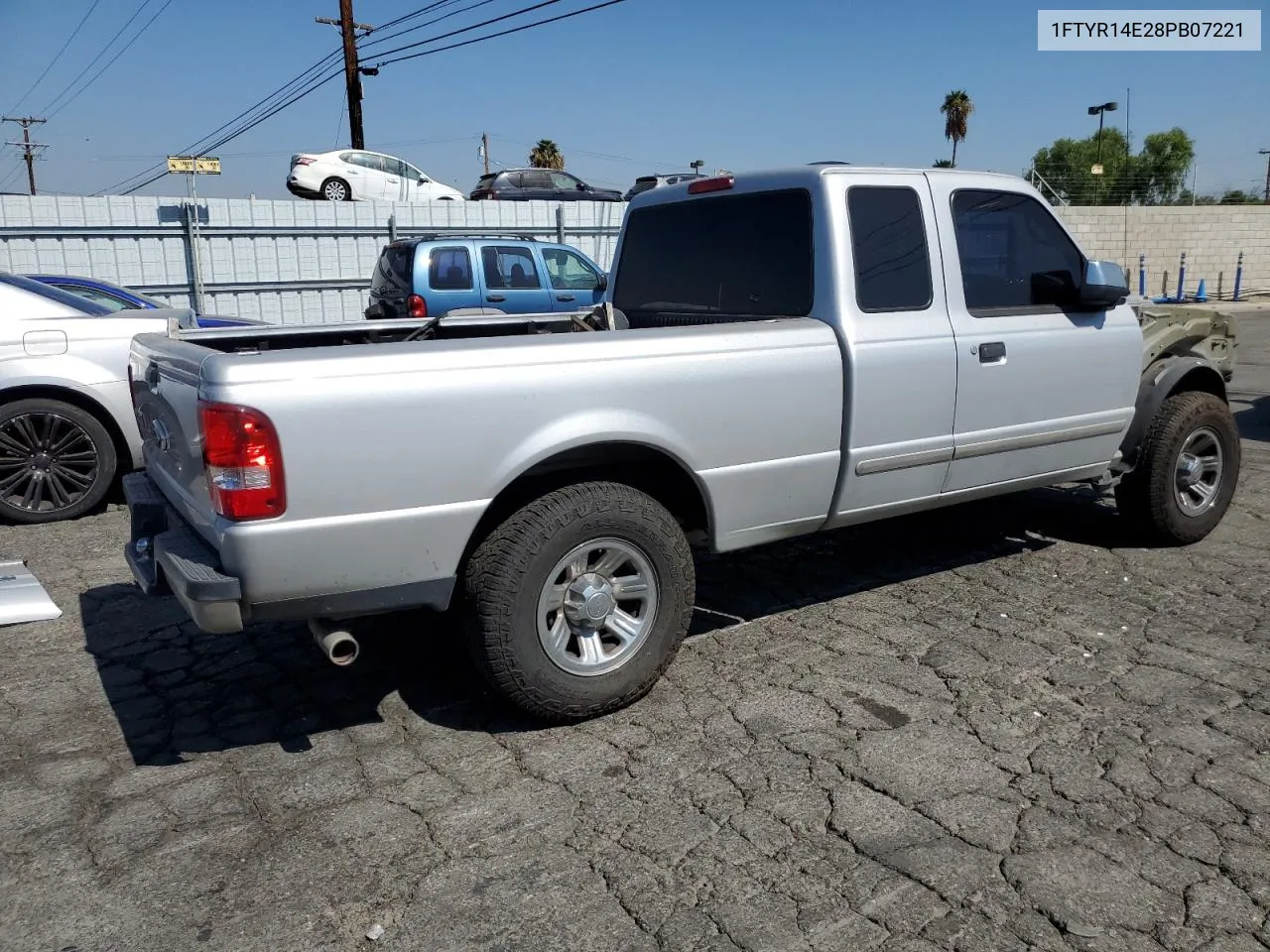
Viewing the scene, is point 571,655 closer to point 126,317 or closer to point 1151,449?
point 1151,449

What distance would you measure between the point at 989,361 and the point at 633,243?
1816 millimetres

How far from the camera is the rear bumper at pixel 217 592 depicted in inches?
120

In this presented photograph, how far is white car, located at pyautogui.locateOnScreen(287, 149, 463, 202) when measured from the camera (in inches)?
859

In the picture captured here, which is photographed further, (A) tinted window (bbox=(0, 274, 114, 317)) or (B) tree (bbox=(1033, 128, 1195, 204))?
(B) tree (bbox=(1033, 128, 1195, 204))

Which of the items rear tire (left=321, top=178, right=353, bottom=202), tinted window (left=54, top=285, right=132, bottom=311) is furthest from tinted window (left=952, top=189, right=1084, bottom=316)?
rear tire (left=321, top=178, right=353, bottom=202)

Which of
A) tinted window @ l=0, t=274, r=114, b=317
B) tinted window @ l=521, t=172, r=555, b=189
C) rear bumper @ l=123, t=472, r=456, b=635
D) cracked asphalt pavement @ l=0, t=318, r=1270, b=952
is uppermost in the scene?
tinted window @ l=521, t=172, r=555, b=189

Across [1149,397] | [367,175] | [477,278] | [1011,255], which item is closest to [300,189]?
[367,175]

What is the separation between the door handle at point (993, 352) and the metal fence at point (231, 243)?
13.7m

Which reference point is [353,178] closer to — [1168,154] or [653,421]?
[653,421]

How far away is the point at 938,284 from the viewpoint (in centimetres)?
447

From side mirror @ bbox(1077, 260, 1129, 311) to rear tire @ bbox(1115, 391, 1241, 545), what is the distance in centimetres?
88

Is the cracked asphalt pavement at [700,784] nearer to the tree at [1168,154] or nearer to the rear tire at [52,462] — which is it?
the rear tire at [52,462]

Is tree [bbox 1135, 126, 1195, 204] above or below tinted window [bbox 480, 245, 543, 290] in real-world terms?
above

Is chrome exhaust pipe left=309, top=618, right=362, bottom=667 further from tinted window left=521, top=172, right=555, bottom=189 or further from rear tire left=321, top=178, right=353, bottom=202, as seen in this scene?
tinted window left=521, top=172, right=555, bottom=189
